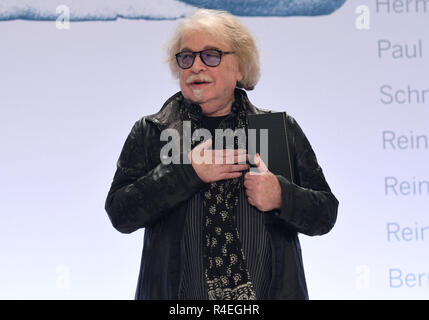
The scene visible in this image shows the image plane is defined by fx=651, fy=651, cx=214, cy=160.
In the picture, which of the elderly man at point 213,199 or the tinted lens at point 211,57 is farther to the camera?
the tinted lens at point 211,57

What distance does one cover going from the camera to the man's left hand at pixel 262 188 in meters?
1.67

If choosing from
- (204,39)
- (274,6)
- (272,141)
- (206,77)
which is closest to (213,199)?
(272,141)

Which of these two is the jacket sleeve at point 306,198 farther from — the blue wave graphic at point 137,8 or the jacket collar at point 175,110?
the blue wave graphic at point 137,8

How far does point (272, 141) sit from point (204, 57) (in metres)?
0.29

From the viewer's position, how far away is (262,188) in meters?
1.67

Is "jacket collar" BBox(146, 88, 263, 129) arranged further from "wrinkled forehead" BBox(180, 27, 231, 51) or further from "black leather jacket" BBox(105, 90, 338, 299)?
"wrinkled forehead" BBox(180, 27, 231, 51)

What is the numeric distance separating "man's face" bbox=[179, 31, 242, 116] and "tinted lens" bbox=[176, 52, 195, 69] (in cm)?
1

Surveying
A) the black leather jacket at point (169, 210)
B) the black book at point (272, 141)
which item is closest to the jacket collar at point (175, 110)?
the black leather jacket at point (169, 210)

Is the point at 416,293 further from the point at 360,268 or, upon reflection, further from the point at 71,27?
the point at 71,27

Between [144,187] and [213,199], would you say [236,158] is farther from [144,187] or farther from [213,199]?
[144,187]

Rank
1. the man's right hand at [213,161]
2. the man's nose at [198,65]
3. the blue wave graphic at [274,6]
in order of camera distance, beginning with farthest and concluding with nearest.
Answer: the blue wave graphic at [274,6] → the man's nose at [198,65] → the man's right hand at [213,161]

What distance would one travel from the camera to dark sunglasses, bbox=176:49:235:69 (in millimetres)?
1775

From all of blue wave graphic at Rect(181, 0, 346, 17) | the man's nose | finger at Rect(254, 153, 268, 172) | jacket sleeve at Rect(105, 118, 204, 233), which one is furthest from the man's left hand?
blue wave graphic at Rect(181, 0, 346, 17)

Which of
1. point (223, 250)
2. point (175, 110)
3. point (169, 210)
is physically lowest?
point (223, 250)
